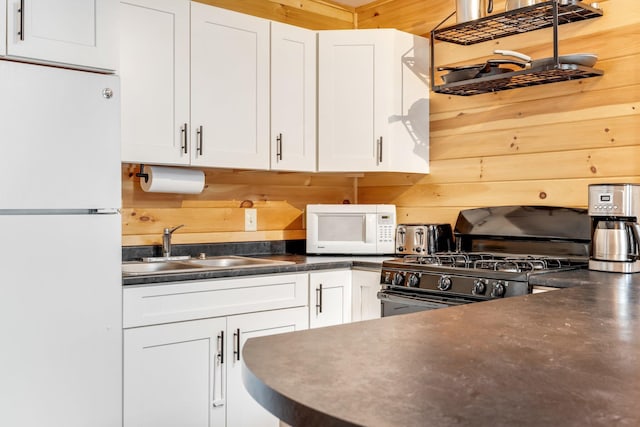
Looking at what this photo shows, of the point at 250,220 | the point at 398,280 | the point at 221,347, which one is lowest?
the point at 221,347

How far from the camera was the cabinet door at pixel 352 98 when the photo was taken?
337 centimetres

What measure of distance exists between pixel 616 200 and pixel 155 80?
6.40ft

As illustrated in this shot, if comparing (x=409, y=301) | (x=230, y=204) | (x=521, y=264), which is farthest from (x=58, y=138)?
(x=521, y=264)

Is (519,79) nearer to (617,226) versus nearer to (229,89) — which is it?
(617,226)

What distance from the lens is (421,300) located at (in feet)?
8.80

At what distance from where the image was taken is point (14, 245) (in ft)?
7.09

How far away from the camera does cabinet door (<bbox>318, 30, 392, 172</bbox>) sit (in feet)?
11.0

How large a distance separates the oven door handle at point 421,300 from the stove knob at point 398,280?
0.17 ft

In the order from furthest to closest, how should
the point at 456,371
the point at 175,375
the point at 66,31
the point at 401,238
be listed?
the point at 401,238, the point at 175,375, the point at 66,31, the point at 456,371

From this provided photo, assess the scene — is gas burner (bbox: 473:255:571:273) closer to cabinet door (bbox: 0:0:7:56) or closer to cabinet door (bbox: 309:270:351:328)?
cabinet door (bbox: 309:270:351:328)

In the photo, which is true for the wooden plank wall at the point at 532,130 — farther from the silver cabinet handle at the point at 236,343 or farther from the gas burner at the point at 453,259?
the silver cabinet handle at the point at 236,343

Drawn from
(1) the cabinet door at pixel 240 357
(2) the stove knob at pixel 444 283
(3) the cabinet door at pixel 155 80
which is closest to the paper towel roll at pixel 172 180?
(3) the cabinet door at pixel 155 80

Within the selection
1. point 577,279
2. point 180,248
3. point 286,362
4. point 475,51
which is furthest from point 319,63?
point 286,362

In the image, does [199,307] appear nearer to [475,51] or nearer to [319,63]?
[319,63]
